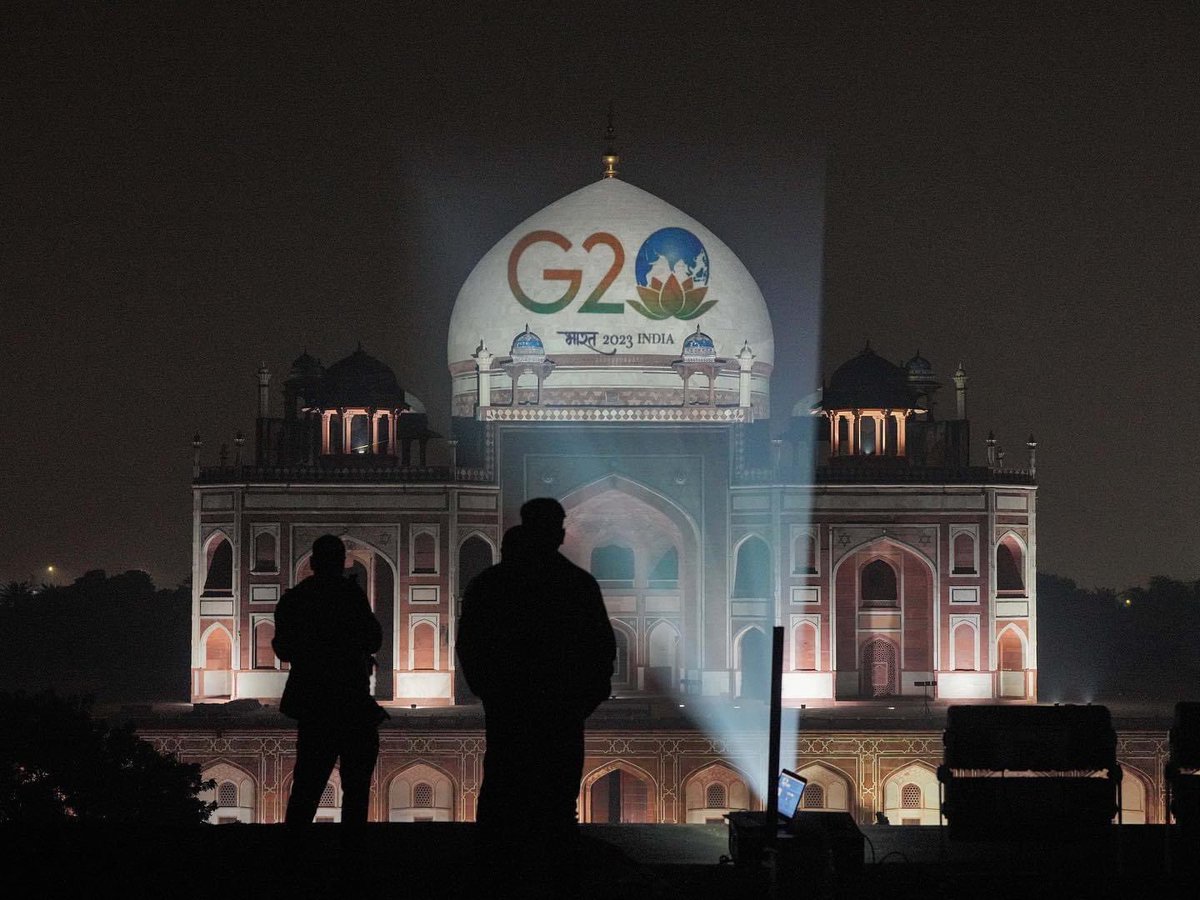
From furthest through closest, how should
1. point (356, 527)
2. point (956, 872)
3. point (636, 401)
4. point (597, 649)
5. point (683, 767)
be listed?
1. point (636, 401)
2. point (356, 527)
3. point (683, 767)
4. point (956, 872)
5. point (597, 649)

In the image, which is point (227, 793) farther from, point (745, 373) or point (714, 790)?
point (745, 373)

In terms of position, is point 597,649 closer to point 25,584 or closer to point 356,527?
point 356,527

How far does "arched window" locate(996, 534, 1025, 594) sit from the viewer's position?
36719 mm

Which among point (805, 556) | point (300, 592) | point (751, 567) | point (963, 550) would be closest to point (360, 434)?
point (751, 567)

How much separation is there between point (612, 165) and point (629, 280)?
299 centimetres

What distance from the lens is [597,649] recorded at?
7672mm

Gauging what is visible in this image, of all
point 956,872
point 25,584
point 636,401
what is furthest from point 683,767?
point 25,584

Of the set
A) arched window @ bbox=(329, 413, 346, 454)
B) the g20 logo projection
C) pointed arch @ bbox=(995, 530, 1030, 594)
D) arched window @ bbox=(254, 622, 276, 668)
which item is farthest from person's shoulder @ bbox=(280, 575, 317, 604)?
the g20 logo projection

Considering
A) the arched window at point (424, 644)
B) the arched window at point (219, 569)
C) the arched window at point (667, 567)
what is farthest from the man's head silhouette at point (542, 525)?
the arched window at point (667, 567)

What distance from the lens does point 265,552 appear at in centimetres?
3575

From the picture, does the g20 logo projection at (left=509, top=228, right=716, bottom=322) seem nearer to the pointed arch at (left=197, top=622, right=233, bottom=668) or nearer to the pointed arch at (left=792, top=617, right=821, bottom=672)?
the pointed arch at (left=792, top=617, right=821, bottom=672)

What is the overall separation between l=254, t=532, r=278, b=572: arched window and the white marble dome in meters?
5.15

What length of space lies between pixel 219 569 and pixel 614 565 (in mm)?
6157

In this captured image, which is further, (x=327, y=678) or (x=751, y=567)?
(x=751, y=567)
